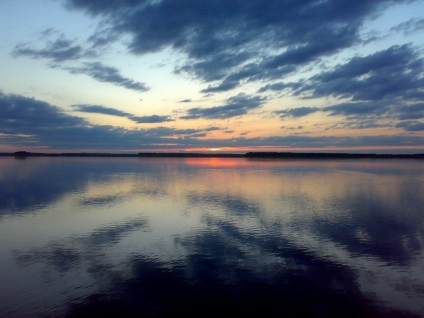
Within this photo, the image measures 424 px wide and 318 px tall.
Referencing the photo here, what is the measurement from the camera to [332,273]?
1705 centimetres

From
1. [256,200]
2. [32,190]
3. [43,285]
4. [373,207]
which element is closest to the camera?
[43,285]

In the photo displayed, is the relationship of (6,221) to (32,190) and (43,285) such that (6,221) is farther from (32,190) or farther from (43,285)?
(32,190)

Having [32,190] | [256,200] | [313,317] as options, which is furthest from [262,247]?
[32,190]

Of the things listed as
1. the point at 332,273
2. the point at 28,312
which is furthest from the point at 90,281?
the point at 332,273

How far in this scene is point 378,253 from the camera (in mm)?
20438

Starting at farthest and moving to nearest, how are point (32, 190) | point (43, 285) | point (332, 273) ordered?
point (32, 190) < point (332, 273) < point (43, 285)

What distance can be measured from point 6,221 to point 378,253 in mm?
27211

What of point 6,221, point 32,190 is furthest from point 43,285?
point 32,190

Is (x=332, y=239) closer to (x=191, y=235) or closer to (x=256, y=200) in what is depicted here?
(x=191, y=235)

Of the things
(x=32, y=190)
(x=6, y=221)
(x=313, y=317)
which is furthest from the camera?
(x=32, y=190)

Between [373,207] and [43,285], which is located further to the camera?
[373,207]

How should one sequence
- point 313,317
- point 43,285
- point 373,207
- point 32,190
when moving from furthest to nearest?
point 32,190, point 373,207, point 43,285, point 313,317

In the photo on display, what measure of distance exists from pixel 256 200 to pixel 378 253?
69.6 ft

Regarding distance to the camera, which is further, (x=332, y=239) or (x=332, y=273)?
(x=332, y=239)
